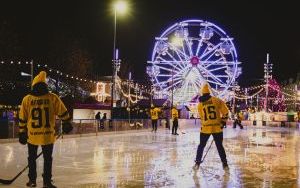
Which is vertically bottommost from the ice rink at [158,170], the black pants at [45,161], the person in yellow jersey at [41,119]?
the ice rink at [158,170]

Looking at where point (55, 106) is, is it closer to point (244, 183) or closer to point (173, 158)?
point (244, 183)

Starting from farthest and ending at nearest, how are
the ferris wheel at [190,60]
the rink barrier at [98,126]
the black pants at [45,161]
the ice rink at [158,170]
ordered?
the ferris wheel at [190,60]
the rink barrier at [98,126]
the ice rink at [158,170]
the black pants at [45,161]

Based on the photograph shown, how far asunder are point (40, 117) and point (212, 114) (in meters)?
3.96

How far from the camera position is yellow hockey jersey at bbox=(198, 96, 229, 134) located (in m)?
9.98

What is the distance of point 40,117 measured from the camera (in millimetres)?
7289

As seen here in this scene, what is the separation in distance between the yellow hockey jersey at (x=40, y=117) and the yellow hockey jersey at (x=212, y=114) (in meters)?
3.56

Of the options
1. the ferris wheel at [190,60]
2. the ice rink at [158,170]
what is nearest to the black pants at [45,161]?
the ice rink at [158,170]

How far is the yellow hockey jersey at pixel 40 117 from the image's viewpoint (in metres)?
7.27

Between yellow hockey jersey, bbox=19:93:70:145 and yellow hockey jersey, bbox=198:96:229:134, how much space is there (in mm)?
3561

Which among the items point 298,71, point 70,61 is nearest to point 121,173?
point 70,61

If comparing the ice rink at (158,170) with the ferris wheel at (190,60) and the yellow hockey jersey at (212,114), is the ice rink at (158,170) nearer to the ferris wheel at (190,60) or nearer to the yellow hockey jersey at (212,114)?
the yellow hockey jersey at (212,114)

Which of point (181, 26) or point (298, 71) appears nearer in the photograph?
point (181, 26)

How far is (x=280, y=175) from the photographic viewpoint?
9.12 meters

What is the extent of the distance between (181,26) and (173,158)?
30926 mm
